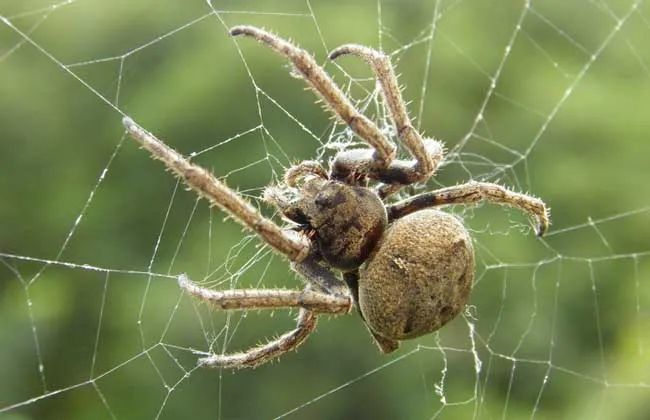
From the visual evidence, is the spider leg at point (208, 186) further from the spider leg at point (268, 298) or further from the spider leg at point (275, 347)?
the spider leg at point (275, 347)

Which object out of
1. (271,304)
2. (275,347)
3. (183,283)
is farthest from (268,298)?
(275,347)

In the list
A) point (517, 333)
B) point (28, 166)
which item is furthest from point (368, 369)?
point (28, 166)

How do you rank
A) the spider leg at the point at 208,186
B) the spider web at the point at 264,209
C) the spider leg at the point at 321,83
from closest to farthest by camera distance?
the spider leg at the point at 208,186, the spider leg at the point at 321,83, the spider web at the point at 264,209

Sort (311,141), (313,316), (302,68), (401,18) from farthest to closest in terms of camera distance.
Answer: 1. (401,18)
2. (311,141)
3. (313,316)
4. (302,68)

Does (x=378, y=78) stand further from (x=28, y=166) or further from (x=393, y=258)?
(x=28, y=166)

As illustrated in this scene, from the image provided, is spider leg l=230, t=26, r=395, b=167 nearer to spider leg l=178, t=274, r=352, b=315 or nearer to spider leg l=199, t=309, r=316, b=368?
spider leg l=178, t=274, r=352, b=315

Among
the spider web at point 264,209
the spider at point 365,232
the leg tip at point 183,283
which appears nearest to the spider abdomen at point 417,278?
the spider at point 365,232

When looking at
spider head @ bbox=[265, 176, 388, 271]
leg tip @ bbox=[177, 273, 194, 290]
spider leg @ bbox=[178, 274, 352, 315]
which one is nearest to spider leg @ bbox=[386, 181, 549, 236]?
spider head @ bbox=[265, 176, 388, 271]

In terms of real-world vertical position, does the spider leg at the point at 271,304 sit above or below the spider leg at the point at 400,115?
below
